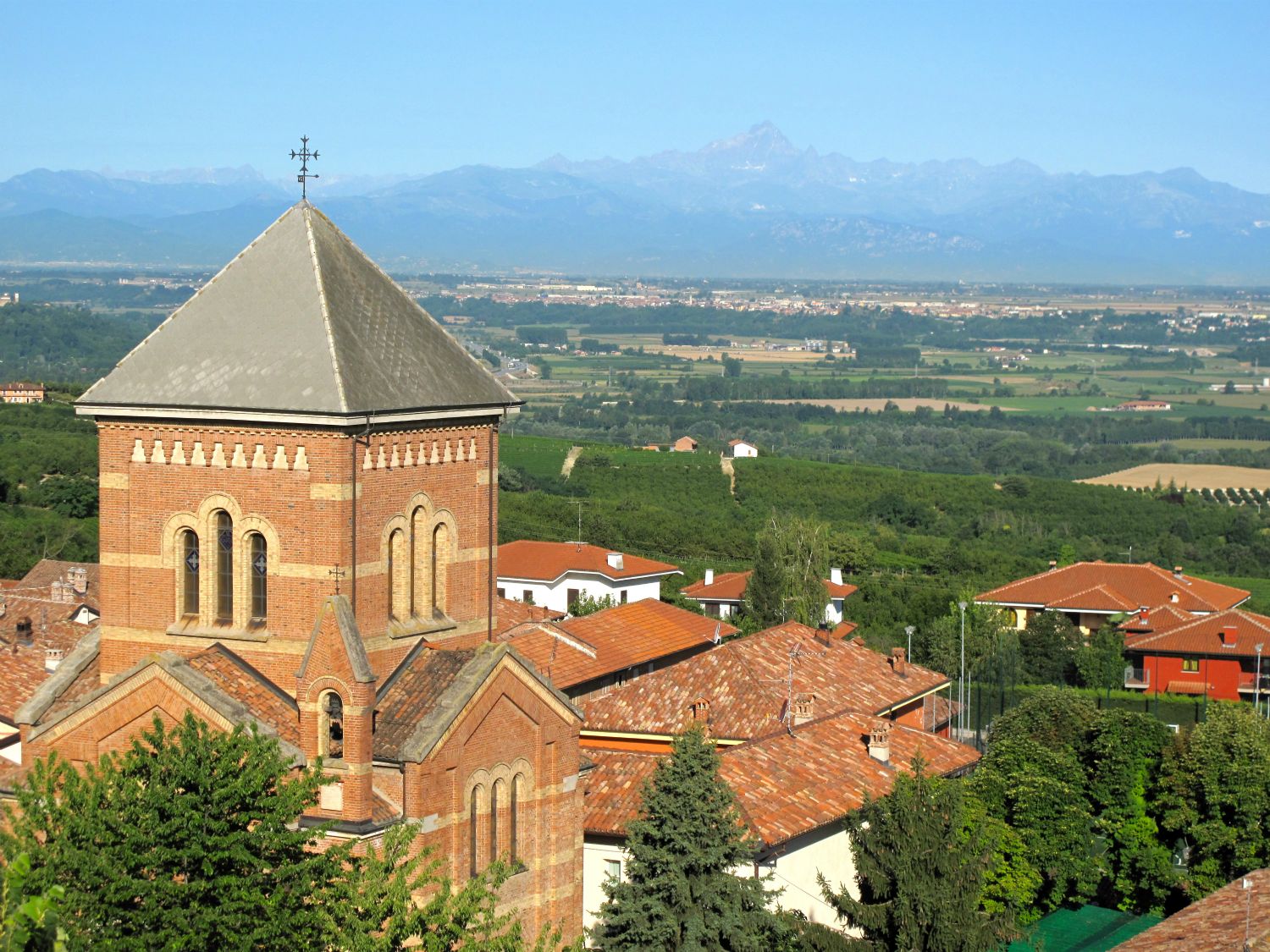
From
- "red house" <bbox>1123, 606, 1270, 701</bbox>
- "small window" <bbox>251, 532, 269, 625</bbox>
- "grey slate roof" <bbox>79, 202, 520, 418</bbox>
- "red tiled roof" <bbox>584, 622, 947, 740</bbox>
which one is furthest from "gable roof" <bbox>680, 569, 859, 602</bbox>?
"small window" <bbox>251, 532, 269, 625</bbox>

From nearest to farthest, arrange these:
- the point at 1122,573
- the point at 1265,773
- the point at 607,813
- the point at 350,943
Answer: the point at 350,943, the point at 607,813, the point at 1265,773, the point at 1122,573

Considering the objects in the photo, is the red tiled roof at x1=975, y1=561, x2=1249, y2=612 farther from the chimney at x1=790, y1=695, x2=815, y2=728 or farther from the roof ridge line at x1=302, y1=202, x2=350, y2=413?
the roof ridge line at x1=302, y1=202, x2=350, y2=413

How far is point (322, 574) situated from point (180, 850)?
12.4ft

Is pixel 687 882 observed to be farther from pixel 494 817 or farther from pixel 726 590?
pixel 726 590

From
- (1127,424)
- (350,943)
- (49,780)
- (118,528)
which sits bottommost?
(1127,424)

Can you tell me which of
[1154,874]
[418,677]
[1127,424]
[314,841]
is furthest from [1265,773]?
[1127,424]

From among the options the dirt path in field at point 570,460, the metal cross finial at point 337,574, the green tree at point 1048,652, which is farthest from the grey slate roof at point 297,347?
the dirt path in field at point 570,460

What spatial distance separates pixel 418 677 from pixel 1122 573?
184 feet

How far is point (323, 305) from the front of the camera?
19.4 m

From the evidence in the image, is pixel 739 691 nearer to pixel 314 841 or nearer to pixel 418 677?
pixel 418 677

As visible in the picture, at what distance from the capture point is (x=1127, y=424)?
186375 mm

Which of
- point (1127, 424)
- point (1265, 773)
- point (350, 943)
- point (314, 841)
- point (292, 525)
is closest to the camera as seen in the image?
Answer: point (350, 943)

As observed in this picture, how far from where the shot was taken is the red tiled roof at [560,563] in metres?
63.2

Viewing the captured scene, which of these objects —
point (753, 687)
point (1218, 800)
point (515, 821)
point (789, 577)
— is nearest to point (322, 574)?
point (515, 821)
